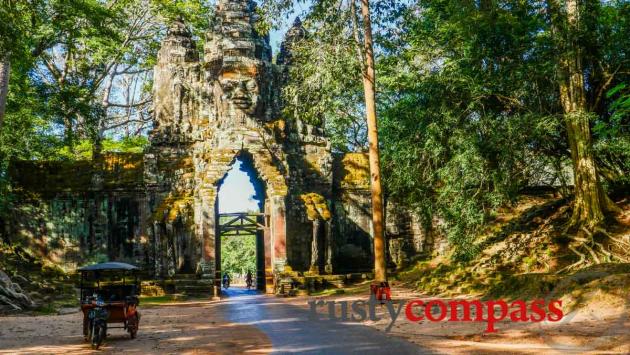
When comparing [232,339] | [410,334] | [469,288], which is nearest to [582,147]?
[469,288]

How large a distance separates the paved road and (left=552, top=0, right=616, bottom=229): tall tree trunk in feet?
25.2

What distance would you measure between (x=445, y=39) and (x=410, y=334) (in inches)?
528

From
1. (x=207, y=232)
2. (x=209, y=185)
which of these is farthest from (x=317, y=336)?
(x=209, y=185)

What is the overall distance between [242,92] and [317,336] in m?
16.6

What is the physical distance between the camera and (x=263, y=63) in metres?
26.3

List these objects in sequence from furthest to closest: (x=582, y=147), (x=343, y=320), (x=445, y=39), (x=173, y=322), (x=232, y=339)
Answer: (x=445, y=39), (x=582, y=147), (x=173, y=322), (x=343, y=320), (x=232, y=339)

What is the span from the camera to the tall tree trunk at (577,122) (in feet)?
50.4

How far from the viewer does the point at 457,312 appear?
13.3 meters

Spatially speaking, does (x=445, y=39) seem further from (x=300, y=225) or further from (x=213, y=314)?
(x=213, y=314)

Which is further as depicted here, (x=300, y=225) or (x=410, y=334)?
(x=300, y=225)

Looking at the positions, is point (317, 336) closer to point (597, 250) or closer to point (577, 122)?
point (597, 250)

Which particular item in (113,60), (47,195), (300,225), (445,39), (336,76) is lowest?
(300,225)

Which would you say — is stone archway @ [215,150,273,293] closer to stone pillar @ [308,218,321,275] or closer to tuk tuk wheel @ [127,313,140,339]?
stone pillar @ [308,218,321,275]

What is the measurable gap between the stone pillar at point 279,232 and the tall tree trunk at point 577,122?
11.2m
